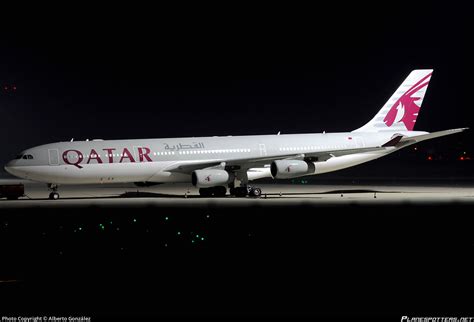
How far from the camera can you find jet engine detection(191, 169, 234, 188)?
44.9 meters

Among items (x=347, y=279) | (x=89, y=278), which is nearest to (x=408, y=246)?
(x=347, y=279)

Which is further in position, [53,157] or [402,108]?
[402,108]

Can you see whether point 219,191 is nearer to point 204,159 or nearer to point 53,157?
point 204,159

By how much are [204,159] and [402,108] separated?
16540 millimetres

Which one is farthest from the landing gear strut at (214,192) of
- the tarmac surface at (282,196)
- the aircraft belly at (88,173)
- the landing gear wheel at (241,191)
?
the aircraft belly at (88,173)

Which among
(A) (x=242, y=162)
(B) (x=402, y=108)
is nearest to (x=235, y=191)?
(A) (x=242, y=162)

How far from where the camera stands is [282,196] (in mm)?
47500

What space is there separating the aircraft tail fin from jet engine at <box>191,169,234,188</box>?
13.5 metres

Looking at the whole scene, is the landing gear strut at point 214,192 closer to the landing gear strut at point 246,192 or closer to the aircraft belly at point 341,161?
the landing gear strut at point 246,192

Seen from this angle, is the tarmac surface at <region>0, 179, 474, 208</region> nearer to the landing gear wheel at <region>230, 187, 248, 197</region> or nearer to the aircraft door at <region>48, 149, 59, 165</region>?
the landing gear wheel at <region>230, 187, 248, 197</region>

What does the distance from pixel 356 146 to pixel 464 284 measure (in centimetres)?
3662

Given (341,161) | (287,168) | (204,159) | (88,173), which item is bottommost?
(341,161)

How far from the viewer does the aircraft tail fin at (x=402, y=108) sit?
181ft

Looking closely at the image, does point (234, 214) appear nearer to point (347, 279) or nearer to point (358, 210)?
point (358, 210)
